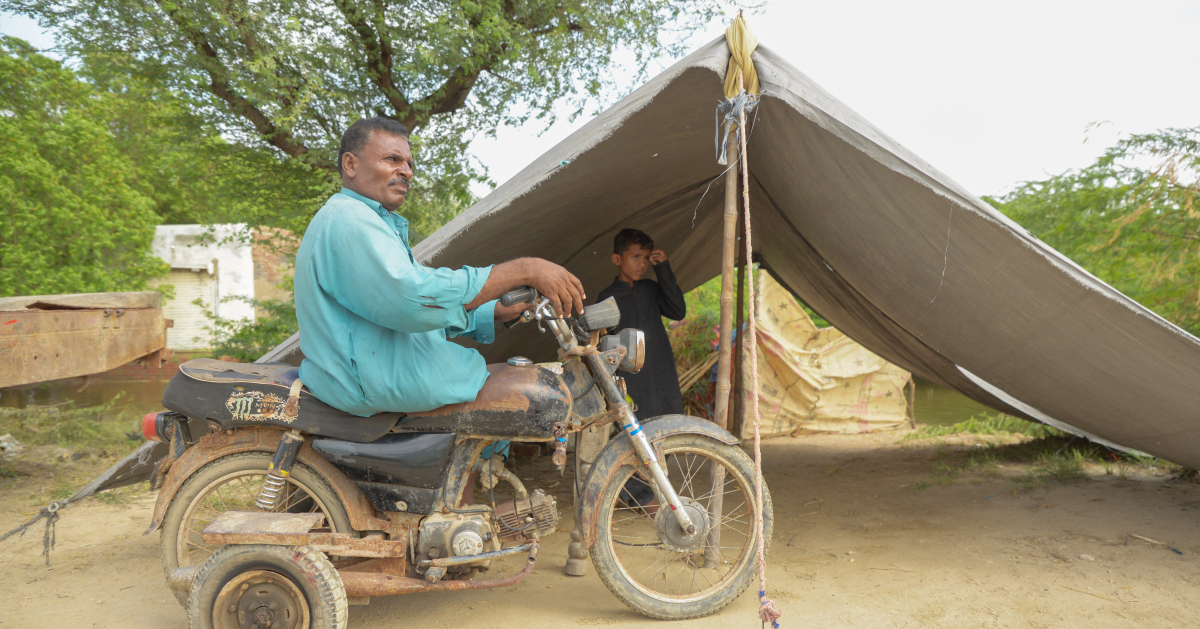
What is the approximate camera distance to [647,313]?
4.12m

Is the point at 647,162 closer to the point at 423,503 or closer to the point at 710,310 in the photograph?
the point at 423,503

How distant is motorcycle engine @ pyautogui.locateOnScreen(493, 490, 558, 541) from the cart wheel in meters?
0.59

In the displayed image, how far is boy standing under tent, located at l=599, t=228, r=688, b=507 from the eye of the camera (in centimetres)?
399

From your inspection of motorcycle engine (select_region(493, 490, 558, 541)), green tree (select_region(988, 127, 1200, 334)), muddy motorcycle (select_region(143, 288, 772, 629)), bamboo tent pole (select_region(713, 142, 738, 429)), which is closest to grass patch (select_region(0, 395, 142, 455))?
muddy motorcycle (select_region(143, 288, 772, 629))

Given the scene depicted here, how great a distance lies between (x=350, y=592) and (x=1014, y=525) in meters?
3.30

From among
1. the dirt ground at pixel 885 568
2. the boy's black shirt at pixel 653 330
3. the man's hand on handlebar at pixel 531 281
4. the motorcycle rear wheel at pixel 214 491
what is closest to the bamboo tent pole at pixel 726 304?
the dirt ground at pixel 885 568


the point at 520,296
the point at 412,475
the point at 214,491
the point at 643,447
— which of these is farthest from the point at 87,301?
the point at 643,447

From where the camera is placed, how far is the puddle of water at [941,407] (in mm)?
9847

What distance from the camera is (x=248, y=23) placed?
6.11 m

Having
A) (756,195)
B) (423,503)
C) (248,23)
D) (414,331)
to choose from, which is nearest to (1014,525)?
(756,195)

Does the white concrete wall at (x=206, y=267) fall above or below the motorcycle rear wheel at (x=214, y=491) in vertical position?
above

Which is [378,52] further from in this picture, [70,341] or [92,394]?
[92,394]

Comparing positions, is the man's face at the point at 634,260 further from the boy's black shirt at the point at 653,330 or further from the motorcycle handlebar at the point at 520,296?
the motorcycle handlebar at the point at 520,296

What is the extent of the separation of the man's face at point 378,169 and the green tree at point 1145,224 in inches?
232
